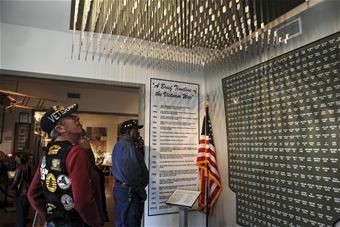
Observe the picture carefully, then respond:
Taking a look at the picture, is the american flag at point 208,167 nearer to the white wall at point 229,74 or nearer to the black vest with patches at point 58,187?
the white wall at point 229,74

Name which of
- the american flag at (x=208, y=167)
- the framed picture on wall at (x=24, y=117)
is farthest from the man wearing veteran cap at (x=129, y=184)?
the framed picture on wall at (x=24, y=117)

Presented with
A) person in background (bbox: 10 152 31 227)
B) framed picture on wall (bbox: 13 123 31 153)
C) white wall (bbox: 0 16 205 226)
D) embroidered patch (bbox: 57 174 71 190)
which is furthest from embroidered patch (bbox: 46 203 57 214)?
framed picture on wall (bbox: 13 123 31 153)

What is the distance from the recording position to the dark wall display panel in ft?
7.14

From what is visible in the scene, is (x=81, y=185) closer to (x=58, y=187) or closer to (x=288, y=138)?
(x=58, y=187)

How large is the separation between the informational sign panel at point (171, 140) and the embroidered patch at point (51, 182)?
1713 millimetres

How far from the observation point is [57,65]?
3115mm

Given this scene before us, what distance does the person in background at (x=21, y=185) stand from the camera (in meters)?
3.62

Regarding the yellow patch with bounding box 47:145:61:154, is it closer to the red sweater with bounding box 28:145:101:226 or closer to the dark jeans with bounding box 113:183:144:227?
the red sweater with bounding box 28:145:101:226

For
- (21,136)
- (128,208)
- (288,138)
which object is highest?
(21,136)

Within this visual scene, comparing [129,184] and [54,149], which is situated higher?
[54,149]

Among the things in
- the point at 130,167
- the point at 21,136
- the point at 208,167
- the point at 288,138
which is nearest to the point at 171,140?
the point at 208,167

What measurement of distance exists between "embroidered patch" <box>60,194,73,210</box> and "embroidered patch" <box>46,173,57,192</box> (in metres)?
0.08

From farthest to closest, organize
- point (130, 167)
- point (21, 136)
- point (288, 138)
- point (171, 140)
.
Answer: point (21, 136)
point (171, 140)
point (130, 167)
point (288, 138)

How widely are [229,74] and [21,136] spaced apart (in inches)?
215
